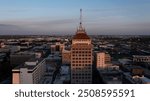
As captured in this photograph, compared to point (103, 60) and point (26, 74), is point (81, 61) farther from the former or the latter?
point (103, 60)

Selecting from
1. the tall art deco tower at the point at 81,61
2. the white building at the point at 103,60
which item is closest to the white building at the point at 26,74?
the tall art deco tower at the point at 81,61

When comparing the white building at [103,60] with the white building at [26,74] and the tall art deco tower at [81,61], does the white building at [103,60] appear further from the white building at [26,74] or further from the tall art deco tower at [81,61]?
the white building at [26,74]

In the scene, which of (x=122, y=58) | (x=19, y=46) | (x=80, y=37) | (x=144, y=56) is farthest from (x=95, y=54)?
(x=19, y=46)

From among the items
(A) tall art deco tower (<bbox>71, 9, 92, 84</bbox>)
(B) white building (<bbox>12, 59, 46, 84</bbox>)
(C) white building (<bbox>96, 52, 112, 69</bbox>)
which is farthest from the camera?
(C) white building (<bbox>96, 52, 112, 69</bbox>)

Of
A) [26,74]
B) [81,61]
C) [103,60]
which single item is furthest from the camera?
[103,60]

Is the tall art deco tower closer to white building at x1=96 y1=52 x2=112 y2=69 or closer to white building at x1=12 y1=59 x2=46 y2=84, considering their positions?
white building at x1=12 y1=59 x2=46 y2=84

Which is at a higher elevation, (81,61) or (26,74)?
(81,61)

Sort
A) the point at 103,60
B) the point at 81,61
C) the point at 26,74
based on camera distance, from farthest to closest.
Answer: the point at 103,60, the point at 81,61, the point at 26,74

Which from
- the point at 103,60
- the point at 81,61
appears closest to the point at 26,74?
the point at 81,61

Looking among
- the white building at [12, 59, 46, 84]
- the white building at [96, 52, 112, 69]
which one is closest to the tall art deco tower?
the white building at [12, 59, 46, 84]

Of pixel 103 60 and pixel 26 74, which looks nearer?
pixel 26 74

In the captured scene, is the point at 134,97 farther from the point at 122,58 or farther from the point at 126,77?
the point at 122,58
